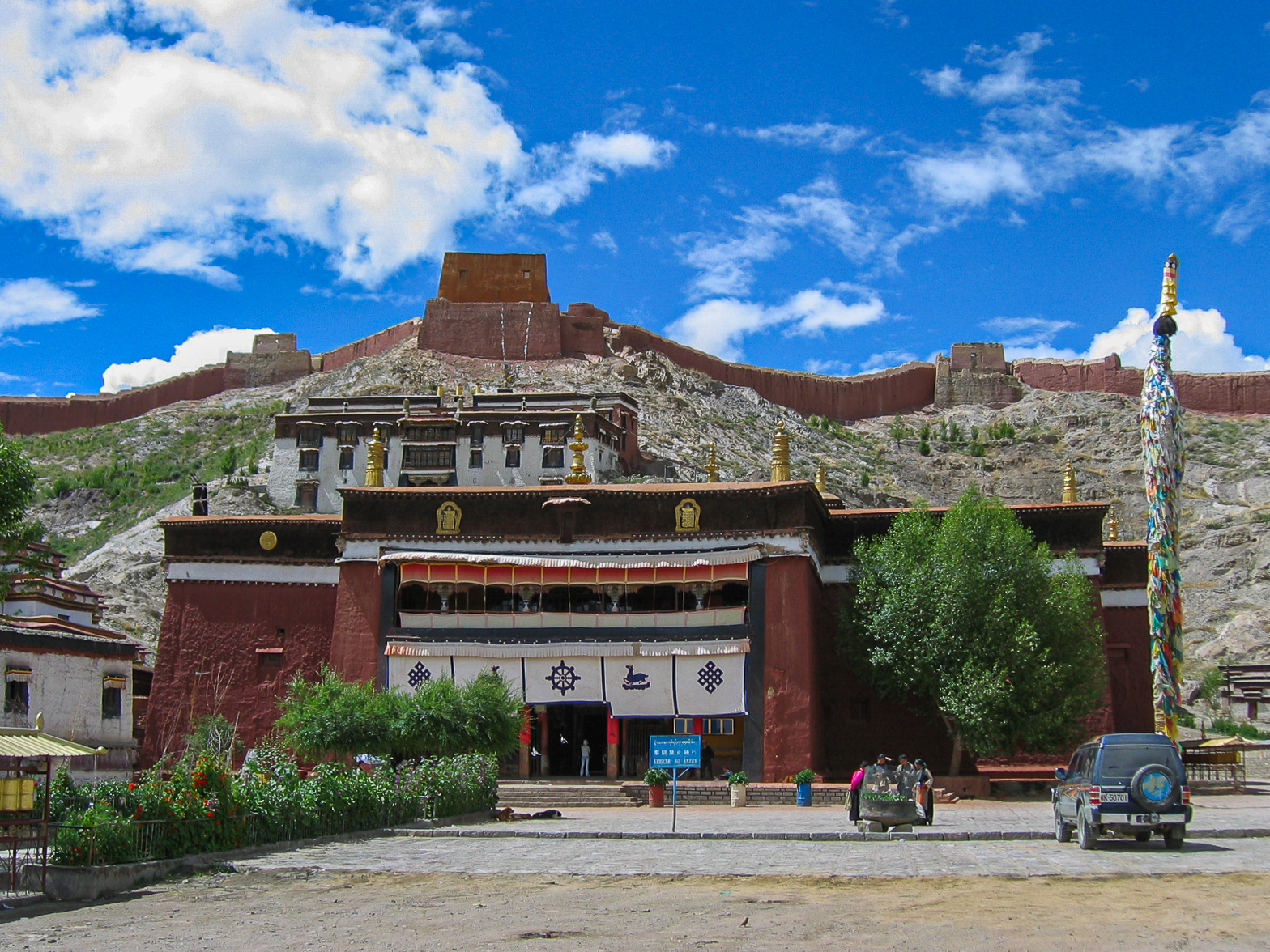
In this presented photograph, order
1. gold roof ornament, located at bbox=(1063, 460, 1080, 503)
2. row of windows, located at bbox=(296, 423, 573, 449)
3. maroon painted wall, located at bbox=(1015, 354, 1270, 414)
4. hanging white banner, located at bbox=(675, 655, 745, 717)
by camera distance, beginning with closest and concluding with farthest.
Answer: hanging white banner, located at bbox=(675, 655, 745, 717) → gold roof ornament, located at bbox=(1063, 460, 1080, 503) → row of windows, located at bbox=(296, 423, 573, 449) → maroon painted wall, located at bbox=(1015, 354, 1270, 414)

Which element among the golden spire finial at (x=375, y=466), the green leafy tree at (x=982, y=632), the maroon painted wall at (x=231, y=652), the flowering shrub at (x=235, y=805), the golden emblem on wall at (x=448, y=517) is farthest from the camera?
the golden spire finial at (x=375, y=466)

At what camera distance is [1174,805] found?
17500mm

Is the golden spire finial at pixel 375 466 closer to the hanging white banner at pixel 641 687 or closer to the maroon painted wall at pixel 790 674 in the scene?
the hanging white banner at pixel 641 687

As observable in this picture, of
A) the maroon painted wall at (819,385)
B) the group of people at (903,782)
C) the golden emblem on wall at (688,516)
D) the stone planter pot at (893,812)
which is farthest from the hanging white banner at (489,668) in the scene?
the maroon painted wall at (819,385)

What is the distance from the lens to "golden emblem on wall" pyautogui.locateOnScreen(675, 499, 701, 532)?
3434 centimetres

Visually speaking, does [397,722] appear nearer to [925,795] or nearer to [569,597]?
[569,597]

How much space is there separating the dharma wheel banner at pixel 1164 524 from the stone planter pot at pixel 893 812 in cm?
813

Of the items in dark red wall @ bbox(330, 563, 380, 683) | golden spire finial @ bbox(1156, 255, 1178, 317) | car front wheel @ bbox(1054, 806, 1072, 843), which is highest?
golden spire finial @ bbox(1156, 255, 1178, 317)

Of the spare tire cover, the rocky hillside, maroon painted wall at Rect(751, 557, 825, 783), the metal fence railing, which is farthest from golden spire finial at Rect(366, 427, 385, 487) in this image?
the rocky hillside

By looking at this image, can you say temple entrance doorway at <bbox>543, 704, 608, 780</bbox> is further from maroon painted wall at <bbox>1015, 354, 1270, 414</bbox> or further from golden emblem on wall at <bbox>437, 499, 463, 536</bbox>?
maroon painted wall at <bbox>1015, 354, 1270, 414</bbox>

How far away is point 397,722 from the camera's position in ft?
86.5

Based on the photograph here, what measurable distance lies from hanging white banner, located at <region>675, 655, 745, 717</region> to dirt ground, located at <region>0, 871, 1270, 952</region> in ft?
57.8

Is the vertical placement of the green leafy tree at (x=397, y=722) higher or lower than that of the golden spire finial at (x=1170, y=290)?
lower

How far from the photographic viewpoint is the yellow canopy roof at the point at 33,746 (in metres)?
14.3
